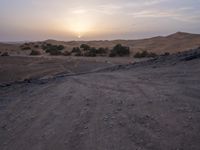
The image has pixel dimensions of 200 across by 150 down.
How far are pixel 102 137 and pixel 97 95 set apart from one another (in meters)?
3.01

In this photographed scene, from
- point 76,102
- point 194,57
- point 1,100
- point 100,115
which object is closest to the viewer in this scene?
point 100,115

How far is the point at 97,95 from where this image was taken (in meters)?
8.42

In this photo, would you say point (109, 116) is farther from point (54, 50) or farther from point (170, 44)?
point (170, 44)

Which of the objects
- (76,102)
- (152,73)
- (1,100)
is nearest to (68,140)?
(76,102)

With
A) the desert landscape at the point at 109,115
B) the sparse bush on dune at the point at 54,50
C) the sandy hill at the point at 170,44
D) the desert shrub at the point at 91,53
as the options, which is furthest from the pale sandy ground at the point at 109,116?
the sandy hill at the point at 170,44

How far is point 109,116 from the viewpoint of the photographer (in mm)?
6473

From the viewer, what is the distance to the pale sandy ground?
5266 millimetres

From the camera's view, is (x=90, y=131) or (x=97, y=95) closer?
(x=90, y=131)

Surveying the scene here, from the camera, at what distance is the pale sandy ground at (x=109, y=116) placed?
5266mm

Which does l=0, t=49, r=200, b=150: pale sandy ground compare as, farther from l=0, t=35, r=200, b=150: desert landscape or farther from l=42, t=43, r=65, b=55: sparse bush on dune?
l=42, t=43, r=65, b=55: sparse bush on dune

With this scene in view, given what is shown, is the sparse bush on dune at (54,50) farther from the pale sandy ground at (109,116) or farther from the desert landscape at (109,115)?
the pale sandy ground at (109,116)

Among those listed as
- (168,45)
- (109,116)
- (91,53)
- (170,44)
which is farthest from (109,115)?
(170,44)

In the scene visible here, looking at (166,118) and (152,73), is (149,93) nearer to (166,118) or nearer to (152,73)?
(166,118)

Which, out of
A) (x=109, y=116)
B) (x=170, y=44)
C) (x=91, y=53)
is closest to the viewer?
(x=109, y=116)
